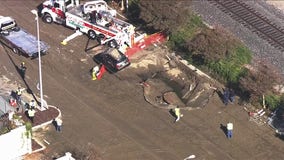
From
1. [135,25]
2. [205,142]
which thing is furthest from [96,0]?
[205,142]

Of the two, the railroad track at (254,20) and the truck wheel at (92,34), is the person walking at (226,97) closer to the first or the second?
the railroad track at (254,20)

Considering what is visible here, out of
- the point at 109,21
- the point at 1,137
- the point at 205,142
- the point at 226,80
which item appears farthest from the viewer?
the point at 109,21

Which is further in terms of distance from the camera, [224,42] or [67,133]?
[224,42]

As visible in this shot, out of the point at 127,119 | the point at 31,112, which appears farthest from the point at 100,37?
the point at 31,112

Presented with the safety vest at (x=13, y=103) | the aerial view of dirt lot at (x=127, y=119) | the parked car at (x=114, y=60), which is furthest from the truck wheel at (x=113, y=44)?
the safety vest at (x=13, y=103)

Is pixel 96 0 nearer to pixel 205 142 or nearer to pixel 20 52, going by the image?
pixel 20 52

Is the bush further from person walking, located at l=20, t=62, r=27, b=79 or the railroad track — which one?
person walking, located at l=20, t=62, r=27, b=79

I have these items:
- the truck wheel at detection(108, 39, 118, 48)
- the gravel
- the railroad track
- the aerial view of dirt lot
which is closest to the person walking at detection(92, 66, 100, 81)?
the aerial view of dirt lot
